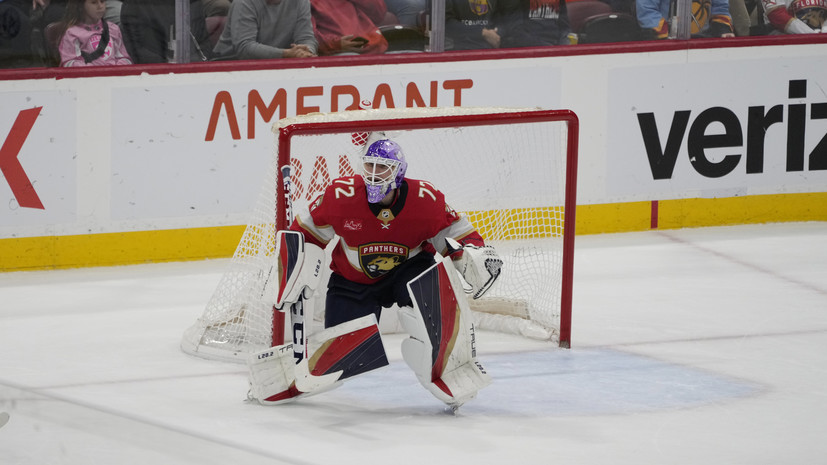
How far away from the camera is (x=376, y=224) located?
425 centimetres

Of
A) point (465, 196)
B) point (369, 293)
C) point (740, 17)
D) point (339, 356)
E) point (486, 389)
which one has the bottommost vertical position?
point (486, 389)

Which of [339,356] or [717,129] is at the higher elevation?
[717,129]

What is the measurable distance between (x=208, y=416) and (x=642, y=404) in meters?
1.43

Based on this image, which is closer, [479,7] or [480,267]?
[480,267]

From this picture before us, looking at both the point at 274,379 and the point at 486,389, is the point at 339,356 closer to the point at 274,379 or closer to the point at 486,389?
the point at 274,379

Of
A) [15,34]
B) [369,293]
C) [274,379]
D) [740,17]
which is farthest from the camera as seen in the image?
[740,17]

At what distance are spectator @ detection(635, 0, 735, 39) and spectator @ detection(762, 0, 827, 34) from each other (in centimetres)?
26

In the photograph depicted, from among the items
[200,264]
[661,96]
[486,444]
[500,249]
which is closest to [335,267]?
[486,444]

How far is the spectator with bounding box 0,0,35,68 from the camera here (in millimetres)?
5844

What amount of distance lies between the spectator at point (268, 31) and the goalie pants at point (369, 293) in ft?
7.32

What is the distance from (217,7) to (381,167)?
2447 millimetres

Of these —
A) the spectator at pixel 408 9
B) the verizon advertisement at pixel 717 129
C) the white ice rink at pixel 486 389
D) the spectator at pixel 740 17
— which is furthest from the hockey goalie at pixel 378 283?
the spectator at pixel 740 17

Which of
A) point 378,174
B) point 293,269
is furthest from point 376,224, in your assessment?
point 293,269

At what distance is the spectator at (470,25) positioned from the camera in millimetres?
6621
